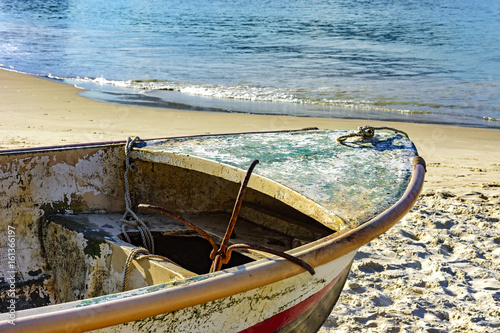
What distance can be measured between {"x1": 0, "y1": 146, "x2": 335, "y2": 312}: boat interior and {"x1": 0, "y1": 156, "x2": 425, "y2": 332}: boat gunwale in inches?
18.5

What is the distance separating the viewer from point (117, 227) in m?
3.02

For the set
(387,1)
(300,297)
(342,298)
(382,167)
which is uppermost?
(387,1)

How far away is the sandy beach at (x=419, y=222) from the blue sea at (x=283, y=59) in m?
1.27

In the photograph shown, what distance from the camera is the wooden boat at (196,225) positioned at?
5.59ft

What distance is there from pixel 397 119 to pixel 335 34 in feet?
42.5

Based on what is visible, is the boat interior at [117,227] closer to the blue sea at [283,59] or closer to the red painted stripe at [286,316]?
the red painted stripe at [286,316]

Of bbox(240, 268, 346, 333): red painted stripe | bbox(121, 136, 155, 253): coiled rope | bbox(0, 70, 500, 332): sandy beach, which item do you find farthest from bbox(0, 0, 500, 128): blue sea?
bbox(240, 268, 346, 333): red painted stripe

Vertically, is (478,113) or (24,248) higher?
(478,113)

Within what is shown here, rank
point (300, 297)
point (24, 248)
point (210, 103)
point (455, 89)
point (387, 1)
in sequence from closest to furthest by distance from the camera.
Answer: point (300, 297)
point (24, 248)
point (210, 103)
point (455, 89)
point (387, 1)

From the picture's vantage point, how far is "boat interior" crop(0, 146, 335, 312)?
8.81ft

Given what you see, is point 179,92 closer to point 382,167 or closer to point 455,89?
point 455,89

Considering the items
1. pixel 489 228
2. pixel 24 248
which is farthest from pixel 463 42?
pixel 24 248

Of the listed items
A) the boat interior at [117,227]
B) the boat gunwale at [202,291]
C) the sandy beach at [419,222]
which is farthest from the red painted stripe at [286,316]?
the sandy beach at [419,222]

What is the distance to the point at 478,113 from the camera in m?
9.35
